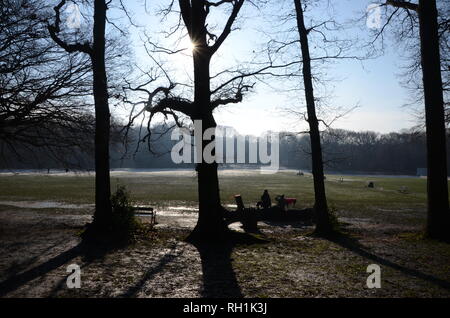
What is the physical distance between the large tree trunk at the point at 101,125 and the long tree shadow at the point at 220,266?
311 cm

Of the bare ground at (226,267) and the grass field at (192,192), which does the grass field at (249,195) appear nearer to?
the grass field at (192,192)

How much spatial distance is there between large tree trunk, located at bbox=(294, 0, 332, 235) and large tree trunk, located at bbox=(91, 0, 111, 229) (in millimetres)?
6354

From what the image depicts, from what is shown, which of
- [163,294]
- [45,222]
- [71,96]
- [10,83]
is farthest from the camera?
[45,222]

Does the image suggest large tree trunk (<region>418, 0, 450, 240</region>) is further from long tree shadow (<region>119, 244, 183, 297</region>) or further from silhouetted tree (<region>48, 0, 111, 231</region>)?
silhouetted tree (<region>48, 0, 111, 231</region>)

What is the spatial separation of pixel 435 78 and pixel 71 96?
11.0 meters

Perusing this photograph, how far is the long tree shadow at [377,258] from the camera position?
6.42 m

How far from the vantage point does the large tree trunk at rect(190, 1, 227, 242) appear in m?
10.3

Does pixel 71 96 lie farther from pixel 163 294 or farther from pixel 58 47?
pixel 163 294

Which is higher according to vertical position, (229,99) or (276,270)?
(229,99)

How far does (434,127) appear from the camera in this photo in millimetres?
10141

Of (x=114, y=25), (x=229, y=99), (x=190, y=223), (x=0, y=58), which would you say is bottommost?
(x=190, y=223)

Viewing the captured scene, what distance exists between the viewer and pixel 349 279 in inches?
262

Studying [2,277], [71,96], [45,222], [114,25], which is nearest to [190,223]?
[45,222]

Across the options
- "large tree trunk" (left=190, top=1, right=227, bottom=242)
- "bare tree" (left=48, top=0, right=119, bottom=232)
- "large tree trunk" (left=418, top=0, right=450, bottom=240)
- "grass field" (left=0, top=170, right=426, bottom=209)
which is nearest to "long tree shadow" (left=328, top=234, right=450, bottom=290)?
"large tree trunk" (left=418, top=0, right=450, bottom=240)
